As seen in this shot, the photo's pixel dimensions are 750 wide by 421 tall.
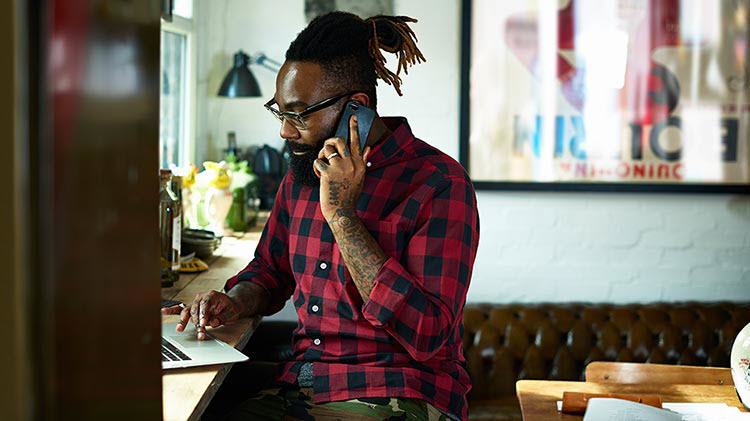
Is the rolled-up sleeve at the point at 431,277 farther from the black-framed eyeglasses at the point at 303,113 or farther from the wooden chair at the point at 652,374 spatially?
the wooden chair at the point at 652,374

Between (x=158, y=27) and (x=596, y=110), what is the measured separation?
3.15m

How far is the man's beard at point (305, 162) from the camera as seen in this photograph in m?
1.87

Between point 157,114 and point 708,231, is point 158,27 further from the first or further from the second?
point 708,231

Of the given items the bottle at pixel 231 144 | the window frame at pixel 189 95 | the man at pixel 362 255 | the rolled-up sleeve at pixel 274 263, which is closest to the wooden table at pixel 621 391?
the man at pixel 362 255

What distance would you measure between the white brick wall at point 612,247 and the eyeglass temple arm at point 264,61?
0.99m

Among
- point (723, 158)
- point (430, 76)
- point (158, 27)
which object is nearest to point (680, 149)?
point (723, 158)

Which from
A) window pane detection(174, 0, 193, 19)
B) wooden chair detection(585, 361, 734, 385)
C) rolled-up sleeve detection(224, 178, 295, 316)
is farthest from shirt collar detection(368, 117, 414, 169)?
window pane detection(174, 0, 193, 19)

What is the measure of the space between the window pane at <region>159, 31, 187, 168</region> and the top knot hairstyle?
4.62 feet

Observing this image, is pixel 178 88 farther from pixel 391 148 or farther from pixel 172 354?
pixel 172 354

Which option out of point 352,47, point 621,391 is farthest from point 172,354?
point 621,391

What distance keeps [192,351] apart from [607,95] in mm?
2238

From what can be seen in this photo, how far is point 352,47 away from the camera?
73.4 inches

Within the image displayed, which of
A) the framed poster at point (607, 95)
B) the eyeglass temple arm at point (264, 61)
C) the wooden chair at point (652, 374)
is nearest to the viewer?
the wooden chair at point (652, 374)

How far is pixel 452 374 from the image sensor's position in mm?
1766
